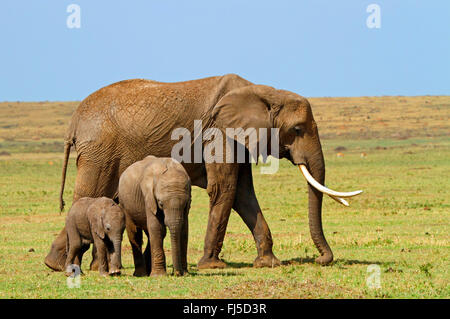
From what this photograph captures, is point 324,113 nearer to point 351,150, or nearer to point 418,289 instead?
point 351,150

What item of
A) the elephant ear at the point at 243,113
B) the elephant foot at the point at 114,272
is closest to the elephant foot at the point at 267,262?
the elephant ear at the point at 243,113

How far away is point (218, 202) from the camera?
1481 centimetres

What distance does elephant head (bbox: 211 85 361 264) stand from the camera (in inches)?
574

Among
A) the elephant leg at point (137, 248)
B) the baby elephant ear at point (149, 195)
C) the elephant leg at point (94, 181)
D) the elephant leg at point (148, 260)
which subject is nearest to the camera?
the baby elephant ear at point (149, 195)

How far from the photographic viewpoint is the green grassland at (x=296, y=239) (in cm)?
1176

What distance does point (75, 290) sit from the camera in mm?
11852

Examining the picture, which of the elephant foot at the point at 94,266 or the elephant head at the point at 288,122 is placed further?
the elephant foot at the point at 94,266

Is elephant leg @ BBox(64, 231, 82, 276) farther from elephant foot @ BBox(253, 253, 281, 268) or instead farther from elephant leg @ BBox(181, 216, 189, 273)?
elephant foot @ BBox(253, 253, 281, 268)

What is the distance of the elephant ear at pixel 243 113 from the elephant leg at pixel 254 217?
0.80 m

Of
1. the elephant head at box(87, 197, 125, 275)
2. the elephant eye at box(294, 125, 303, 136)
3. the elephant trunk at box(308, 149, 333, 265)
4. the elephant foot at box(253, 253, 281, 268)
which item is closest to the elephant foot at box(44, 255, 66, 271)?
the elephant head at box(87, 197, 125, 275)

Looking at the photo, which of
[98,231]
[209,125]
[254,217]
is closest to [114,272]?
[98,231]

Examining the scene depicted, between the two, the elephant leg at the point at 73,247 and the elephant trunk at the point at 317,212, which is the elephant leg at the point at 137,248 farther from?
the elephant trunk at the point at 317,212

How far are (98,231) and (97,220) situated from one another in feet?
0.53
